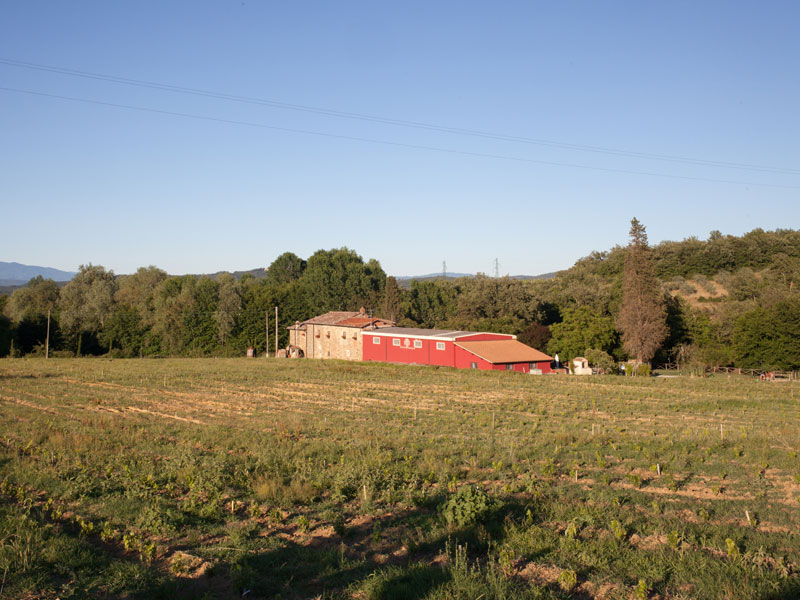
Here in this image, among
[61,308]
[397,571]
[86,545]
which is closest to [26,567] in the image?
[86,545]

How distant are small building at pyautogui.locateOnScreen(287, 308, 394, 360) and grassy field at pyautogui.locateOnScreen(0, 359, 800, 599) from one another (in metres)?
34.4

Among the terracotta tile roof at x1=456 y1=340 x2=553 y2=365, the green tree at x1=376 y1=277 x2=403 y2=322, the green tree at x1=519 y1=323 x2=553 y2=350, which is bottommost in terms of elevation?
the terracotta tile roof at x1=456 y1=340 x2=553 y2=365

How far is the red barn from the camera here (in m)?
49.3

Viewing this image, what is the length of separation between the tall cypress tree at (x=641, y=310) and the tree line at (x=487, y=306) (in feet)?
0.82

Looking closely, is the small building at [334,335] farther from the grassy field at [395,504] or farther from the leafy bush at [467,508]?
the leafy bush at [467,508]

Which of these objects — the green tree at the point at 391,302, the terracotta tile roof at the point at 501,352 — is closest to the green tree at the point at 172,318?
the green tree at the point at 391,302

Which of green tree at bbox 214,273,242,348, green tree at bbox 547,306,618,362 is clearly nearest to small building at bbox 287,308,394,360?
green tree at bbox 214,273,242,348

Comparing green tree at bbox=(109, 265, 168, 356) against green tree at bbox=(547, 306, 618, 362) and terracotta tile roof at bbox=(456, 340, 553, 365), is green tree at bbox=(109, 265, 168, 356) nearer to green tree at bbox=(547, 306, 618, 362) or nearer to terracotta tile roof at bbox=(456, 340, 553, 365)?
terracotta tile roof at bbox=(456, 340, 553, 365)

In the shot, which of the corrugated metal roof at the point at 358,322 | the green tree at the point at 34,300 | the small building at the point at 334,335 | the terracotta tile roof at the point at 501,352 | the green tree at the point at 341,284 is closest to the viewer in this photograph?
the terracotta tile roof at the point at 501,352

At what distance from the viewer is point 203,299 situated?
253 ft

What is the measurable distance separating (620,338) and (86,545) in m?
59.7

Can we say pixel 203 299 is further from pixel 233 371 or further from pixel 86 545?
pixel 86 545

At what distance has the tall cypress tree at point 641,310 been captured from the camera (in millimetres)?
55844

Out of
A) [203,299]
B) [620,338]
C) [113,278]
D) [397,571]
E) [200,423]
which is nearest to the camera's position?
[397,571]
